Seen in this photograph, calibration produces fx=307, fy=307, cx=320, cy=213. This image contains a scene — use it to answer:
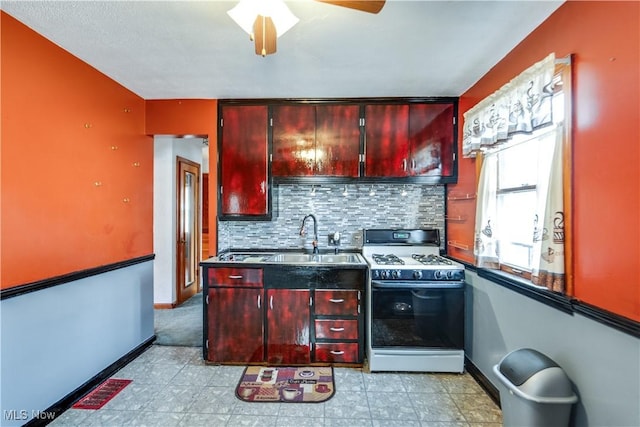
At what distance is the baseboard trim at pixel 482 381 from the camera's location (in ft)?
7.02

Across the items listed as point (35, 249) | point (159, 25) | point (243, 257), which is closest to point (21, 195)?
point (35, 249)

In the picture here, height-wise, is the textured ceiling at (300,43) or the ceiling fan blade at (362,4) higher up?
the textured ceiling at (300,43)

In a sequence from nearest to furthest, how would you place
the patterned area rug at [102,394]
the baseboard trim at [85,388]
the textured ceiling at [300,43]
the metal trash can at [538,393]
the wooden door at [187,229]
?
the metal trash can at [538,393] < the textured ceiling at [300,43] < the baseboard trim at [85,388] < the patterned area rug at [102,394] < the wooden door at [187,229]

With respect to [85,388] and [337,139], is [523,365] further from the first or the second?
[85,388]

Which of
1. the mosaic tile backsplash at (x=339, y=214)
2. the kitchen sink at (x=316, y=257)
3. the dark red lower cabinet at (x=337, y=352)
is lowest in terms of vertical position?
the dark red lower cabinet at (x=337, y=352)

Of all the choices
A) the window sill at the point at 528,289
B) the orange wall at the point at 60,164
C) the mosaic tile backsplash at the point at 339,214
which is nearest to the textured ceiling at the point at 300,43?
the orange wall at the point at 60,164

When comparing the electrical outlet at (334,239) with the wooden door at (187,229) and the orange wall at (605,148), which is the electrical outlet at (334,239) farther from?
the wooden door at (187,229)

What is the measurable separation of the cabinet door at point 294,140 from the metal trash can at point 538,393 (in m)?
2.12

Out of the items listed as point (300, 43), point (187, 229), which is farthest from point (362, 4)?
point (187, 229)

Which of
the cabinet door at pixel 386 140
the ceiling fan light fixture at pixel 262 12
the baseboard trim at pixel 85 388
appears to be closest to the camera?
the ceiling fan light fixture at pixel 262 12

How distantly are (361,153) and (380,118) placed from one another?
374 millimetres

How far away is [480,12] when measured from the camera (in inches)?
65.5

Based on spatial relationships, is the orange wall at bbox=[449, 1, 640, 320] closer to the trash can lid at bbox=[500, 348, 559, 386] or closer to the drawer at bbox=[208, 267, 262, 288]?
the trash can lid at bbox=[500, 348, 559, 386]

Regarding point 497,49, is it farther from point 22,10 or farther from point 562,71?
point 22,10
